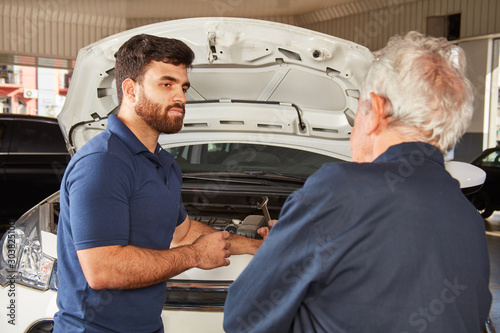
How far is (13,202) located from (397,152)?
547 centimetres

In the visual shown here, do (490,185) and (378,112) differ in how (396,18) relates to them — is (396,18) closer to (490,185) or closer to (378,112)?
(490,185)

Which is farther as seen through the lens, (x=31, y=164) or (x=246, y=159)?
(x=31, y=164)

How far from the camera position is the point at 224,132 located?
9.27ft

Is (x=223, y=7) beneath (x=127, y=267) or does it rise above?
above

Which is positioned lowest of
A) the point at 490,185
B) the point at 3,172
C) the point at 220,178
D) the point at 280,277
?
the point at 490,185

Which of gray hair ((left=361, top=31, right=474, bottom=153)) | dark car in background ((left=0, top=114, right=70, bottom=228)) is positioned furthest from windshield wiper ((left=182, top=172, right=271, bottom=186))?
dark car in background ((left=0, top=114, right=70, bottom=228))

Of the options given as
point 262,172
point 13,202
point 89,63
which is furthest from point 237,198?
point 13,202

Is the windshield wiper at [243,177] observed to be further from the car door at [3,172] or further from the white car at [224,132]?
the car door at [3,172]

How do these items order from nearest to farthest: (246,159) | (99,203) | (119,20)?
(99,203) < (246,159) < (119,20)

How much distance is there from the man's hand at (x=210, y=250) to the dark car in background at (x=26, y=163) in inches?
178

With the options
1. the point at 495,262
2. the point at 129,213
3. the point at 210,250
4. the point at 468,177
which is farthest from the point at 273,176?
the point at 495,262

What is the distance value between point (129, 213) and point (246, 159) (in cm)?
178

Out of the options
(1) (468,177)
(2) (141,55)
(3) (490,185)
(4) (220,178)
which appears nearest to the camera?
(2) (141,55)

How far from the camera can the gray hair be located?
896mm
